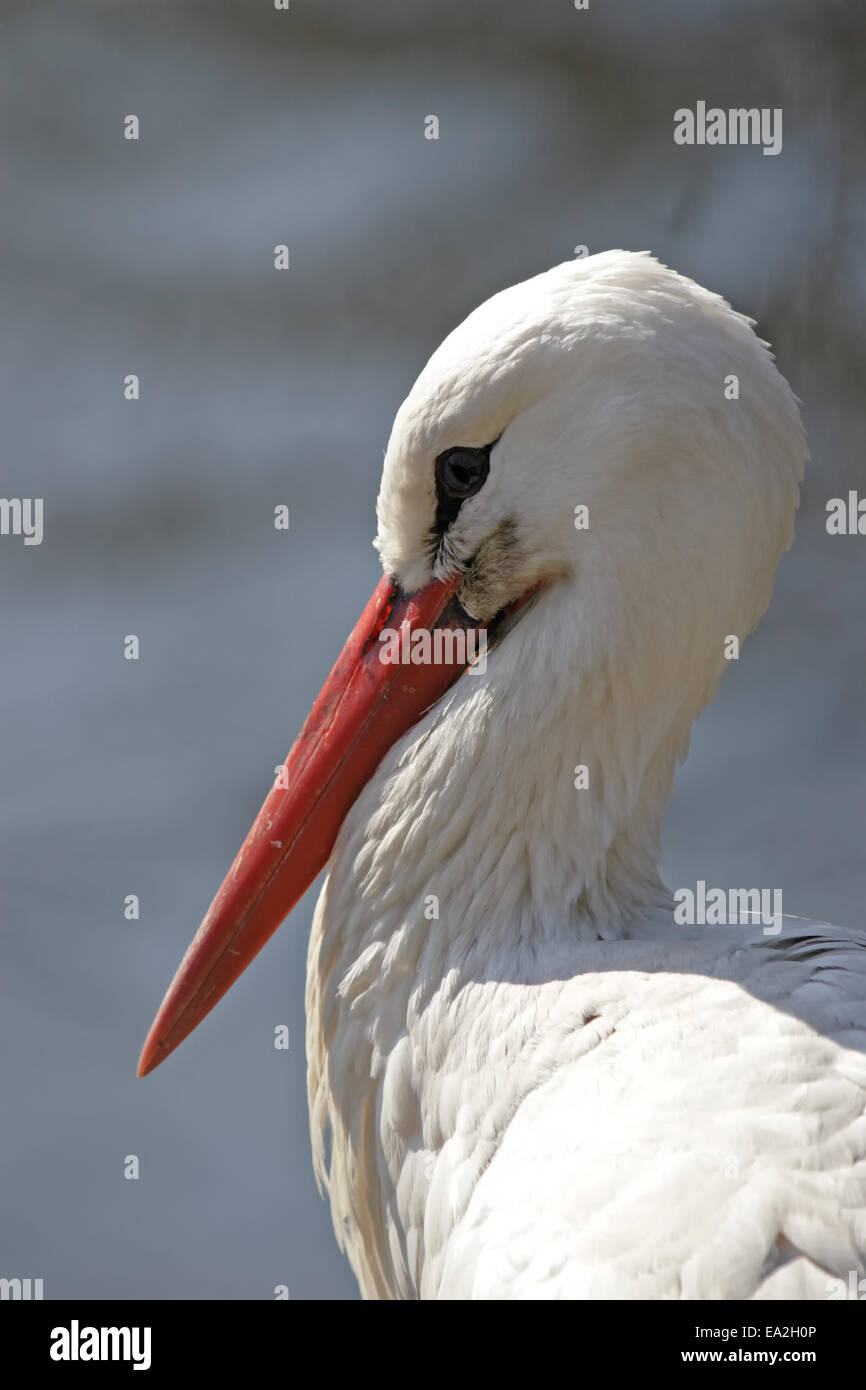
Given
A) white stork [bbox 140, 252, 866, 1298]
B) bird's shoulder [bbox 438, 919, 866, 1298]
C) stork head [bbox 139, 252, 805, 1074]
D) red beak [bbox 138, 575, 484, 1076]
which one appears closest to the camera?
bird's shoulder [bbox 438, 919, 866, 1298]

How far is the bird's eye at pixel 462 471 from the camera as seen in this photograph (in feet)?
5.61

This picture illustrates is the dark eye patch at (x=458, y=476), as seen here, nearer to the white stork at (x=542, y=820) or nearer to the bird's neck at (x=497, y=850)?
the white stork at (x=542, y=820)

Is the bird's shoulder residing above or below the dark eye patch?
below

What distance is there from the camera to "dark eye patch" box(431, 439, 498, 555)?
1710 mm

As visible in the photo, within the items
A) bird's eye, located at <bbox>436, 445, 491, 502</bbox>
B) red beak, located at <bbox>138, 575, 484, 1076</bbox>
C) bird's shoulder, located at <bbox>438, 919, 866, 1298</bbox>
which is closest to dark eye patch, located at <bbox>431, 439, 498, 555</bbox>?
bird's eye, located at <bbox>436, 445, 491, 502</bbox>

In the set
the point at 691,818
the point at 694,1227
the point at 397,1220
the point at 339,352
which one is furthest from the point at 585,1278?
the point at 339,352

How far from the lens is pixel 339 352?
5.88m

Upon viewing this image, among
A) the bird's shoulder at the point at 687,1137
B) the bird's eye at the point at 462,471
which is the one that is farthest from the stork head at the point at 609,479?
the bird's shoulder at the point at 687,1137

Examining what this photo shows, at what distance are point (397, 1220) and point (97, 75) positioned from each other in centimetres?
498

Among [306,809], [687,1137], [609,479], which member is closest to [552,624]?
[609,479]

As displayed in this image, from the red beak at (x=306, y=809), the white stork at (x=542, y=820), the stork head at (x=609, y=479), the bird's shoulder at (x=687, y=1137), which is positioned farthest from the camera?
the red beak at (x=306, y=809)

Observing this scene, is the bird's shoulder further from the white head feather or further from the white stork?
the white head feather

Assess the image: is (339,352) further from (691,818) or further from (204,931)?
(204,931)

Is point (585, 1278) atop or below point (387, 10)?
below
